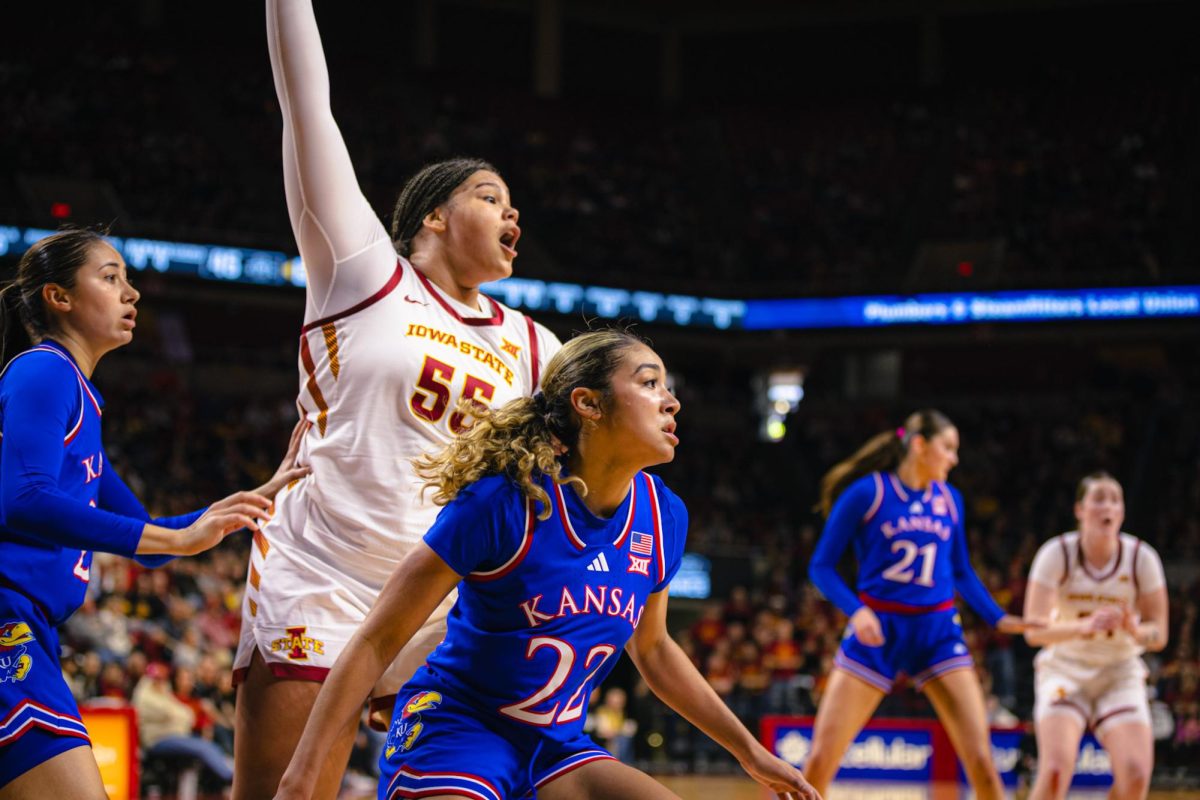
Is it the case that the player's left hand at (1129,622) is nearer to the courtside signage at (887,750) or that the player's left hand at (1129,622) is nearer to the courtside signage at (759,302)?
the courtside signage at (887,750)

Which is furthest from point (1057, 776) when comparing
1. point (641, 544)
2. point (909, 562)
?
point (641, 544)

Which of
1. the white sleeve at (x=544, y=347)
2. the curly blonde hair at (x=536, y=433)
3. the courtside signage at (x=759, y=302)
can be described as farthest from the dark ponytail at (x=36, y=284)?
the courtside signage at (x=759, y=302)

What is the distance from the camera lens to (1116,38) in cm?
2756

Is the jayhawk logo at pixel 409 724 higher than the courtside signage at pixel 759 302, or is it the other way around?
the courtside signage at pixel 759 302

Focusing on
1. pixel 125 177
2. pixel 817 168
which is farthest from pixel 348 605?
pixel 817 168

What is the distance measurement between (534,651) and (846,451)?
72.8 ft

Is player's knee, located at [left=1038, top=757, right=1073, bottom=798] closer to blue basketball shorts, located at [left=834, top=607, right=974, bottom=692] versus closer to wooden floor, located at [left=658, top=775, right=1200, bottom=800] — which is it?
blue basketball shorts, located at [left=834, top=607, right=974, bottom=692]

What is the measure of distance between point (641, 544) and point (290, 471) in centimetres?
96

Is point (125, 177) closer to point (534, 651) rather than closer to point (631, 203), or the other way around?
point (631, 203)

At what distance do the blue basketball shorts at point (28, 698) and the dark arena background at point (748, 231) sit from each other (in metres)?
12.0

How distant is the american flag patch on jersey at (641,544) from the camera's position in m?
3.35

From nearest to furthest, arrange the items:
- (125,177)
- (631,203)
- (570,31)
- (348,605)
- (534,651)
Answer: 1. (534,651)
2. (348,605)
3. (125,177)
4. (631,203)
5. (570,31)

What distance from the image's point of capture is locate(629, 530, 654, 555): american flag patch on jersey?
11.0ft

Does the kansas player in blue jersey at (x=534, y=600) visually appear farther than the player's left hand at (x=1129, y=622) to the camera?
No
